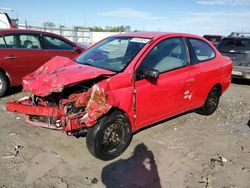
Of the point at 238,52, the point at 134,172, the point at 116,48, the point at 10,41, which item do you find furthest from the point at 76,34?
the point at 134,172

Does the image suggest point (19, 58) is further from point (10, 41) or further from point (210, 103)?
point (210, 103)

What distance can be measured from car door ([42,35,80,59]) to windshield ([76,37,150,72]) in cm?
247

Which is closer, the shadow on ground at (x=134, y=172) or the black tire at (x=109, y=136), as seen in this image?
the shadow on ground at (x=134, y=172)

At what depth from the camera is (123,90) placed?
153 inches

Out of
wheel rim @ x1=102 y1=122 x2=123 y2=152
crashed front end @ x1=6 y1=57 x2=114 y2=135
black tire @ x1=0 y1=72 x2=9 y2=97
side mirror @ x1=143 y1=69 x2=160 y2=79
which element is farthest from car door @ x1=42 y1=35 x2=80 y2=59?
wheel rim @ x1=102 y1=122 x2=123 y2=152

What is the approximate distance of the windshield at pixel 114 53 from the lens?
4.27m

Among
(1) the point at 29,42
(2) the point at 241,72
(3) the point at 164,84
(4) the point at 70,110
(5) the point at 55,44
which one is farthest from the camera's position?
(2) the point at 241,72

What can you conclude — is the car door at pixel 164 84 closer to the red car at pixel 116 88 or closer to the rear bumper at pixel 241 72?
the red car at pixel 116 88

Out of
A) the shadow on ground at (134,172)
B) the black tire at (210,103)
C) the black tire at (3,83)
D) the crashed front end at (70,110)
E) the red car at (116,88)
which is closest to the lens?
the shadow on ground at (134,172)

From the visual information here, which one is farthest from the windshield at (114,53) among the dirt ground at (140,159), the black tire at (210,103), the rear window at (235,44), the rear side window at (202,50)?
the rear window at (235,44)

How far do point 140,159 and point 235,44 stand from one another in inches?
300

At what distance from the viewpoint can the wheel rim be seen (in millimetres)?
3867

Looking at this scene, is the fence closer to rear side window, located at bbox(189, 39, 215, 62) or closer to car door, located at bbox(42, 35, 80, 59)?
car door, located at bbox(42, 35, 80, 59)

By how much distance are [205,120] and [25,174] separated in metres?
3.80
